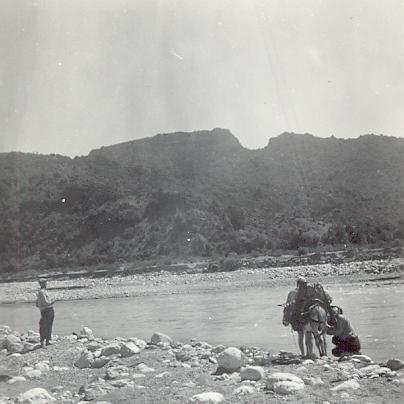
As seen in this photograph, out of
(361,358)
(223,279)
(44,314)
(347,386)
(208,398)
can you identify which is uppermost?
(44,314)

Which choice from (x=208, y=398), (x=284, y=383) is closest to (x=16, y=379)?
(x=208, y=398)

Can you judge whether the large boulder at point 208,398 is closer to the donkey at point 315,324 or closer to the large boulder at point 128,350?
the donkey at point 315,324

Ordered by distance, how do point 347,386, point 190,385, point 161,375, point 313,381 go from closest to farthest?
point 347,386
point 313,381
point 190,385
point 161,375

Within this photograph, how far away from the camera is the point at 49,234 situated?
89.4 metres

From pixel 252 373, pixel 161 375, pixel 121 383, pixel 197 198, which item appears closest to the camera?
pixel 252 373

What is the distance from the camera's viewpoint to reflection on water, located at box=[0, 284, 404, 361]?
1342cm

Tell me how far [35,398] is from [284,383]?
323 cm

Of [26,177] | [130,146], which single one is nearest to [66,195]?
[26,177]

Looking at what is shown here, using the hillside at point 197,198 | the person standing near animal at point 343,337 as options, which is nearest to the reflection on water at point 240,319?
the person standing near animal at point 343,337

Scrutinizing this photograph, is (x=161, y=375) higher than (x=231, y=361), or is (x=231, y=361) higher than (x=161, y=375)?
(x=231, y=361)

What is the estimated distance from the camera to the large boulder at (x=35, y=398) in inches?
291

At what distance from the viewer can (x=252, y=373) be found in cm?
845

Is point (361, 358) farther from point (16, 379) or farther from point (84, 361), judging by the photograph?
point (16, 379)

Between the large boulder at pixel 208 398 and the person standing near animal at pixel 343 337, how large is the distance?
144 inches
